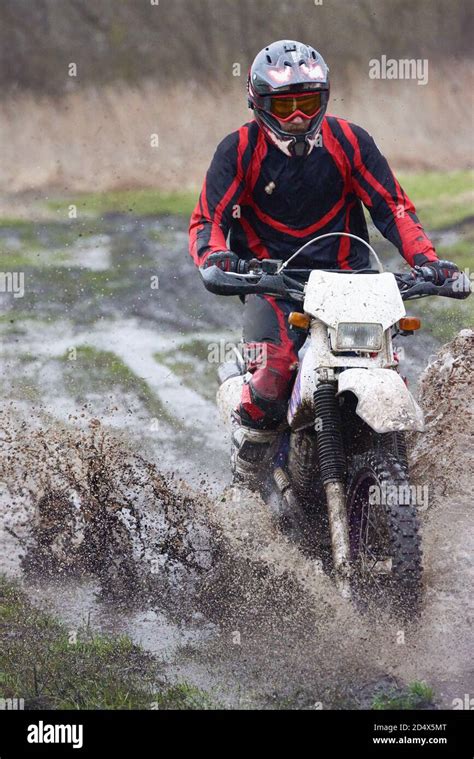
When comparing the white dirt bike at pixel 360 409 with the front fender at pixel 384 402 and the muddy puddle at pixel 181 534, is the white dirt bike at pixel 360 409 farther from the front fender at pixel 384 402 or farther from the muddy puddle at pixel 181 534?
the muddy puddle at pixel 181 534

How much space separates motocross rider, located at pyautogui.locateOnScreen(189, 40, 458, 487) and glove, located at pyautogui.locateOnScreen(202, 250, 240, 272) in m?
0.22

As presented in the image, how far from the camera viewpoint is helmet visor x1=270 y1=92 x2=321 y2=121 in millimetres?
5793

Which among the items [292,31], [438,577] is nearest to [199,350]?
[438,577]

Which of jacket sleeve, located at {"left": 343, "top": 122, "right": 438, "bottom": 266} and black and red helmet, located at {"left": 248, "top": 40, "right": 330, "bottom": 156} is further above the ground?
black and red helmet, located at {"left": 248, "top": 40, "right": 330, "bottom": 156}

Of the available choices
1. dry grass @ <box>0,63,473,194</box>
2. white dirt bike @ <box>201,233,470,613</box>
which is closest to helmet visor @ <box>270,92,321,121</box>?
white dirt bike @ <box>201,233,470,613</box>

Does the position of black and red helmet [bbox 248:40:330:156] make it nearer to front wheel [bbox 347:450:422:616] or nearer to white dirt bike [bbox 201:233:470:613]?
white dirt bike [bbox 201:233:470:613]

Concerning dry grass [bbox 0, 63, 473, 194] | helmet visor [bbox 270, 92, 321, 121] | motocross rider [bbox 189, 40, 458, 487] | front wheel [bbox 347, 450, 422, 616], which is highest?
dry grass [bbox 0, 63, 473, 194]

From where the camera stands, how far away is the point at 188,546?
6340 millimetres

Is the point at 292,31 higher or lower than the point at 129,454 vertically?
higher

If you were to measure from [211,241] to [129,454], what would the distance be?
5.05 feet

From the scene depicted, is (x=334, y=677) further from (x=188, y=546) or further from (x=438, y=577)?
(x=188, y=546)

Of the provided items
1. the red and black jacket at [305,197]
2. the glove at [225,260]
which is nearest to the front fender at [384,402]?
the glove at [225,260]

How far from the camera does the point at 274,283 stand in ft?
18.2

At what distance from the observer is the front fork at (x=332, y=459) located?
5371 mm
